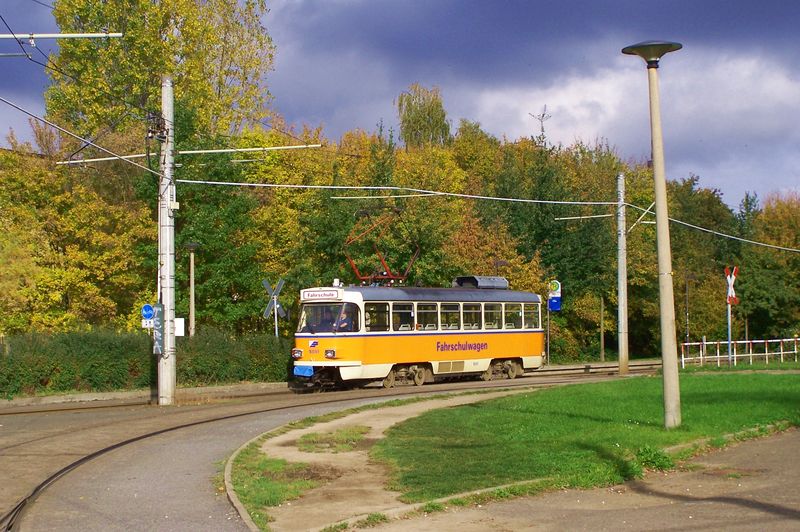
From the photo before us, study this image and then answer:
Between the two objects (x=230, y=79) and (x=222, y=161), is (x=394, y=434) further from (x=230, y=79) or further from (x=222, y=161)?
(x=230, y=79)

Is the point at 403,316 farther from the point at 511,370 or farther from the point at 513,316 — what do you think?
the point at 511,370

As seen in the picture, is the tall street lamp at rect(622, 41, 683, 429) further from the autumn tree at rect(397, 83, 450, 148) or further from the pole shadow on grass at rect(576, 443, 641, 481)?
the autumn tree at rect(397, 83, 450, 148)

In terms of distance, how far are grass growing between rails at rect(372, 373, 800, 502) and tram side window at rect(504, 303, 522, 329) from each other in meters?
12.2

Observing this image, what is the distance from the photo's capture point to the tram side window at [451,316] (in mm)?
32281

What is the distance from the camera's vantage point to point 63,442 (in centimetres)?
1638

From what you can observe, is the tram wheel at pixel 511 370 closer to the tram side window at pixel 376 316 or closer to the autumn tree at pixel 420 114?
the tram side window at pixel 376 316

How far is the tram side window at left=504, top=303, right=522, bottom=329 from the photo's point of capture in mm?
35469

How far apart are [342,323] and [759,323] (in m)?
37.8

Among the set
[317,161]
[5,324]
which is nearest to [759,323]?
[317,161]

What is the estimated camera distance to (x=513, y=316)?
35.8 metres

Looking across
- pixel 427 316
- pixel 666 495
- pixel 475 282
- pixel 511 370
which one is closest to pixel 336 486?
pixel 666 495

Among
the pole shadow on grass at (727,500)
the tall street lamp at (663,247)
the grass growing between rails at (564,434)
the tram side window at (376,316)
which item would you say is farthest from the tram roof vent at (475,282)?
the pole shadow on grass at (727,500)

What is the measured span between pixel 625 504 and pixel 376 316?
19.9 meters

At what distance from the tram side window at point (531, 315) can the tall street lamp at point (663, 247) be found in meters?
21.5
